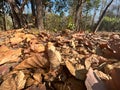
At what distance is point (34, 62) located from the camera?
217 centimetres

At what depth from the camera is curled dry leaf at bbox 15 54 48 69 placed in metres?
2.16

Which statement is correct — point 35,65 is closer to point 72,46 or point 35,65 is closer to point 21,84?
point 21,84

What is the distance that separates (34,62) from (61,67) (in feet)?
0.83

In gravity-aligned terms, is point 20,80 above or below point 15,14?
above

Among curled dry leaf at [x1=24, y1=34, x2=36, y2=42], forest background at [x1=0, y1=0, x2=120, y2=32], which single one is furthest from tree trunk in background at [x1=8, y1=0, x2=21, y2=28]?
curled dry leaf at [x1=24, y1=34, x2=36, y2=42]

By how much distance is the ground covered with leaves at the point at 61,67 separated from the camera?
1.80 meters

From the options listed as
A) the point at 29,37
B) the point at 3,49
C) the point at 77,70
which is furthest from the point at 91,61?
the point at 29,37

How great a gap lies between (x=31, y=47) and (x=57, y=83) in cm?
75

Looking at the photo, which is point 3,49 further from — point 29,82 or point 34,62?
point 29,82

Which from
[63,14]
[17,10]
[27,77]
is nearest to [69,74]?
[27,77]

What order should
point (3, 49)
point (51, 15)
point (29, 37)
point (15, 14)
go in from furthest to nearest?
point (51, 15) < point (15, 14) < point (29, 37) < point (3, 49)

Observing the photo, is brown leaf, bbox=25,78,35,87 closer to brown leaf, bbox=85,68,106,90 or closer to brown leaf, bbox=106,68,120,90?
brown leaf, bbox=85,68,106,90

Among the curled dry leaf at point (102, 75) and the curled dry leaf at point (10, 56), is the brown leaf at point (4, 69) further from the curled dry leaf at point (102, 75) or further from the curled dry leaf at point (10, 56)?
the curled dry leaf at point (102, 75)

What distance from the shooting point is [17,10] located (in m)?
6.84
